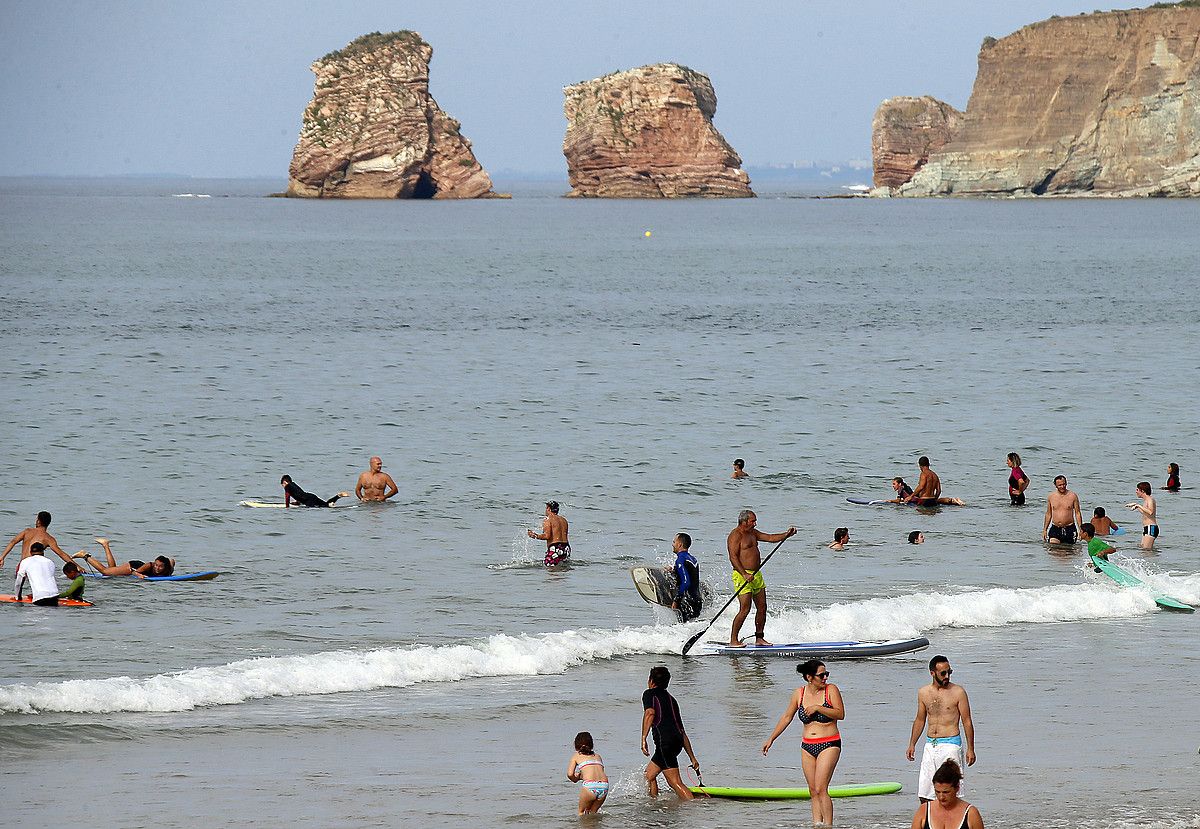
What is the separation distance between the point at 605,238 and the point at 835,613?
120461 millimetres

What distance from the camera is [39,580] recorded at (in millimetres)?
21391

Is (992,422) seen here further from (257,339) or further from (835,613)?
(257,339)

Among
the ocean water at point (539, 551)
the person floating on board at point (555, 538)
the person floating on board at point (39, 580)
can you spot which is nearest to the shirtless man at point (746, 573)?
the ocean water at point (539, 551)

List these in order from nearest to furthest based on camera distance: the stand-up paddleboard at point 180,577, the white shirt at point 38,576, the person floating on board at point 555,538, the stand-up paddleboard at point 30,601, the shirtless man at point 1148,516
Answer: the white shirt at point 38,576 < the stand-up paddleboard at point 30,601 < the stand-up paddleboard at point 180,577 < the person floating on board at point 555,538 < the shirtless man at point 1148,516

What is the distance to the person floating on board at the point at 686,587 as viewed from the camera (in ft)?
65.6

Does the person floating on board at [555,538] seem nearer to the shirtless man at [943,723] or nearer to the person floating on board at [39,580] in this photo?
the person floating on board at [39,580]

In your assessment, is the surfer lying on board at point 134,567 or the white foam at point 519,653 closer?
the white foam at point 519,653

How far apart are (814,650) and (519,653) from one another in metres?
3.66

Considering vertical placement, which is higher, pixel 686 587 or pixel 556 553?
pixel 686 587

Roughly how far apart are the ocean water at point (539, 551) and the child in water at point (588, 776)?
1.21 feet

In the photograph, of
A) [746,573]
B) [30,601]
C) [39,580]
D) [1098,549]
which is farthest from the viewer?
[1098,549]

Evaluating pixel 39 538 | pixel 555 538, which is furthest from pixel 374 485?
pixel 39 538

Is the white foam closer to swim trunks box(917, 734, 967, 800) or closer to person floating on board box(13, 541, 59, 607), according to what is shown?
person floating on board box(13, 541, 59, 607)

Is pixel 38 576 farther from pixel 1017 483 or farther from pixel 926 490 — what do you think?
pixel 1017 483
